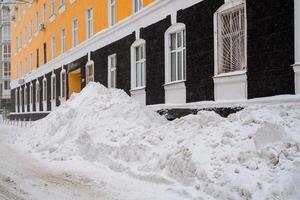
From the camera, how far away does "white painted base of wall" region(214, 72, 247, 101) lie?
33.4ft

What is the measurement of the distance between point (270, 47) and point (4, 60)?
5613 centimetres

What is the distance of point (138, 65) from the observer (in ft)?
51.8

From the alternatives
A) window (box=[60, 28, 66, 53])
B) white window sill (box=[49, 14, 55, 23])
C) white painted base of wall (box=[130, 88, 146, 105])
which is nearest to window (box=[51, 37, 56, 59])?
white window sill (box=[49, 14, 55, 23])

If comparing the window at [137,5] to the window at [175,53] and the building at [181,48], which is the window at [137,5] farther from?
the window at [175,53]

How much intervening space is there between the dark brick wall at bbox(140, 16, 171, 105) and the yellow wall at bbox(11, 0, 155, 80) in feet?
4.10

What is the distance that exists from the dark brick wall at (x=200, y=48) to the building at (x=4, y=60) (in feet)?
168

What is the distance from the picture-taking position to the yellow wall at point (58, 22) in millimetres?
18797

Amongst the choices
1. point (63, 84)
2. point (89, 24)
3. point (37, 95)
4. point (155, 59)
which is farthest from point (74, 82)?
point (155, 59)

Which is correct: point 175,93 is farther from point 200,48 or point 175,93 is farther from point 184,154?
point 184,154

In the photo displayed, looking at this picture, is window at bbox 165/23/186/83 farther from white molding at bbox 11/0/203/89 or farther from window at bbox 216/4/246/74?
window at bbox 216/4/246/74

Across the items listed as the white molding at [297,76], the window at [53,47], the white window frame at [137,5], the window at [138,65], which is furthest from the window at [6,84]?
the white molding at [297,76]

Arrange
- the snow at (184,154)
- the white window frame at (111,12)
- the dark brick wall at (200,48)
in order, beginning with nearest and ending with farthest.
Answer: the snow at (184,154) < the dark brick wall at (200,48) < the white window frame at (111,12)

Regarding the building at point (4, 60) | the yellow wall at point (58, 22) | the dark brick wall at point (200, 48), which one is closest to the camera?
the dark brick wall at point (200, 48)

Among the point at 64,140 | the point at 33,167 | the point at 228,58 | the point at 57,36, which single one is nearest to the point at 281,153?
the point at 228,58
